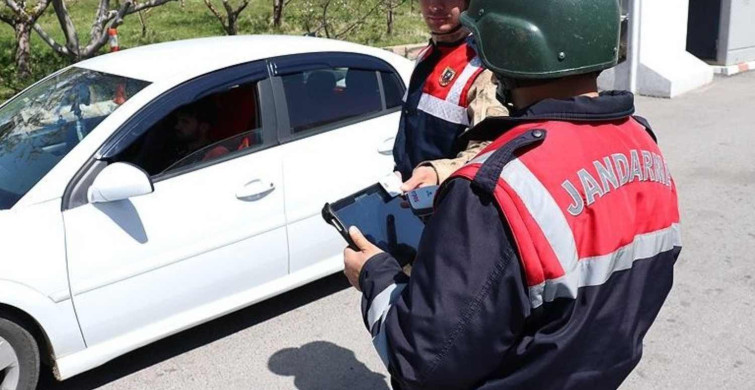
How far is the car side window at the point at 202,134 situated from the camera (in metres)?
3.75

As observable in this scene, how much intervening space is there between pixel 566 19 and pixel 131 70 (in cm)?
301

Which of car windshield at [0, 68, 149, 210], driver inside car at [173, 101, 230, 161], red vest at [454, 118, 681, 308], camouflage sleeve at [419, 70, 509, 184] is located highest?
red vest at [454, 118, 681, 308]

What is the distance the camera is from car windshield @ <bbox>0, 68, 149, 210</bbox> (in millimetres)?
3590

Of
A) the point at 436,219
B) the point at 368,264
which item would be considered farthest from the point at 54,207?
the point at 436,219

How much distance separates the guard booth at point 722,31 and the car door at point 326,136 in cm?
932

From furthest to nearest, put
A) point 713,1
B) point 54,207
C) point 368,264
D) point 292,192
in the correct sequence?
1. point 713,1
2. point 292,192
3. point 54,207
4. point 368,264

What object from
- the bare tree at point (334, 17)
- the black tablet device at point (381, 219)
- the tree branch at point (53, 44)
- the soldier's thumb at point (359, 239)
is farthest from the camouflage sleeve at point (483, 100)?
the bare tree at point (334, 17)

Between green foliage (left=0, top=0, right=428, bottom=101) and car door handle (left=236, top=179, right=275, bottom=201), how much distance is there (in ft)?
26.9

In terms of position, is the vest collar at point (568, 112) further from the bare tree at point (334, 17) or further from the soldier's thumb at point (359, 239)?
the bare tree at point (334, 17)

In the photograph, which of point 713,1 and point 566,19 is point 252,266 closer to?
point 566,19

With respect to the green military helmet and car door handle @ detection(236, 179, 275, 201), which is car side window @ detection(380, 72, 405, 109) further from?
the green military helmet

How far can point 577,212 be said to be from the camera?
1435 millimetres

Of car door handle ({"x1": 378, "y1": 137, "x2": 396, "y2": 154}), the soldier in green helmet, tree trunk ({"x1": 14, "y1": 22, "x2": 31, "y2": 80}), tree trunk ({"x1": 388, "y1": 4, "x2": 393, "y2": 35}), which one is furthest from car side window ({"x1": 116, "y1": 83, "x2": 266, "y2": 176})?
tree trunk ({"x1": 388, "y1": 4, "x2": 393, "y2": 35})

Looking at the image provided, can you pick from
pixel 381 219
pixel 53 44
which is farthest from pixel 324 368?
pixel 53 44
